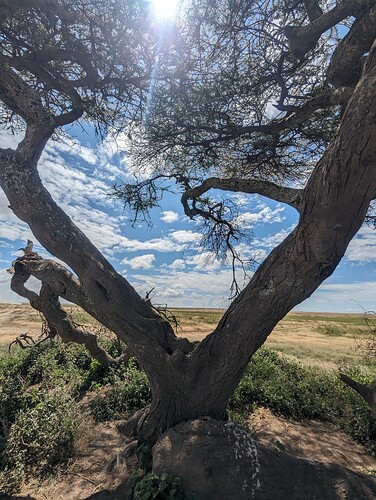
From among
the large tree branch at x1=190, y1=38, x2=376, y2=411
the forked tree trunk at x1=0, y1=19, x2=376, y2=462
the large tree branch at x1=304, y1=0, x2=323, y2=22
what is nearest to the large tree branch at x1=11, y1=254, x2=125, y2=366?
the forked tree trunk at x1=0, y1=19, x2=376, y2=462

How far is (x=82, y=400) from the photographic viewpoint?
22.9 feet

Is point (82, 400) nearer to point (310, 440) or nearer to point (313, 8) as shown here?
point (310, 440)

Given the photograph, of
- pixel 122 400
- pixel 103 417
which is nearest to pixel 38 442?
pixel 103 417

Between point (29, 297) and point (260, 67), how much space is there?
7.55 m

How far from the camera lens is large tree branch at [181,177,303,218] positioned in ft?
15.7

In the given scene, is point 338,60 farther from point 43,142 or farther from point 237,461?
point 237,461

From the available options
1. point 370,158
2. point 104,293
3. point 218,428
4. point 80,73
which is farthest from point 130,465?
point 80,73

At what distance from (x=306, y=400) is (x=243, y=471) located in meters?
4.77

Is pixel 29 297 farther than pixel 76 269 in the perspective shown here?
Yes

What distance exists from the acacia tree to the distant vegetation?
1.23 metres

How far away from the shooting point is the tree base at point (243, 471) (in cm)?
307

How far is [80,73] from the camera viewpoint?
589 centimetres

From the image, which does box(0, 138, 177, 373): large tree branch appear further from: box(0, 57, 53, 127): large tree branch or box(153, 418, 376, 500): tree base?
box(153, 418, 376, 500): tree base

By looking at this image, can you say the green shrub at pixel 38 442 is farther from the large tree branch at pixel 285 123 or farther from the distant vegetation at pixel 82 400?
the large tree branch at pixel 285 123
